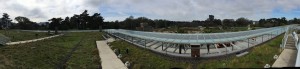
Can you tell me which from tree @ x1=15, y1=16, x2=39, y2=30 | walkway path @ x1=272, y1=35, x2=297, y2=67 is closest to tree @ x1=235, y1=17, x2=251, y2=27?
tree @ x1=15, y1=16, x2=39, y2=30

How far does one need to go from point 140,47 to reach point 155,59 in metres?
7.24

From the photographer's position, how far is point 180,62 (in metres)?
17.3

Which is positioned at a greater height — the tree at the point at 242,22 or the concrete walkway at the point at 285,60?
the tree at the point at 242,22

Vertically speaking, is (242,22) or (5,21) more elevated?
(5,21)

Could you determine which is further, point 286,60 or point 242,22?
point 242,22

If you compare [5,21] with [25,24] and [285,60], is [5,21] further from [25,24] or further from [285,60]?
[285,60]

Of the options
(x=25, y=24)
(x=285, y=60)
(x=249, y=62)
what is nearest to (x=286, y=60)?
(x=285, y=60)

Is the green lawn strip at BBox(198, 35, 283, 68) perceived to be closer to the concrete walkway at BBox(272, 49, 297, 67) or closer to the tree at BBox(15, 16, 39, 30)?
the concrete walkway at BBox(272, 49, 297, 67)

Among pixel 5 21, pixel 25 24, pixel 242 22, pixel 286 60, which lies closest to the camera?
pixel 286 60

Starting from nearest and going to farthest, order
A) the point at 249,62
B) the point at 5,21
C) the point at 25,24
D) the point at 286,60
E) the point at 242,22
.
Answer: the point at 286,60 → the point at 249,62 → the point at 242,22 → the point at 25,24 → the point at 5,21

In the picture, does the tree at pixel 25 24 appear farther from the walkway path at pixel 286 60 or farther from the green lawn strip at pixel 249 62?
the walkway path at pixel 286 60

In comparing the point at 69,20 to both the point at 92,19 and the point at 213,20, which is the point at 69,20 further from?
the point at 213,20

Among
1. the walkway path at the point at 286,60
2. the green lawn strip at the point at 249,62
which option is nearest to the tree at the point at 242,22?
the green lawn strip at the point at 249,62

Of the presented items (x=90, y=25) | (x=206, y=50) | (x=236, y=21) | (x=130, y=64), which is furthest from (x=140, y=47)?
(x=236, y=21)
